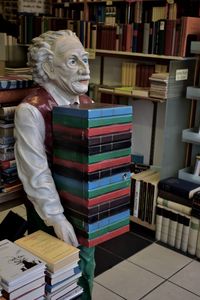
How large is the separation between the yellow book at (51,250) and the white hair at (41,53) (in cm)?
63

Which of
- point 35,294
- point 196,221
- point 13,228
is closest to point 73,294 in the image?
point 35,294

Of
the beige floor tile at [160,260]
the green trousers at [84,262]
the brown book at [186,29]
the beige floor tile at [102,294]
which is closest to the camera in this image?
the green trousers at [84,262]

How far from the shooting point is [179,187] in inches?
118

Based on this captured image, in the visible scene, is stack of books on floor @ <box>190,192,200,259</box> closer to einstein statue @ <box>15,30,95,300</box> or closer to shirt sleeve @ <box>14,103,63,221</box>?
einstein statue @ <box>15,30,95,300</box>

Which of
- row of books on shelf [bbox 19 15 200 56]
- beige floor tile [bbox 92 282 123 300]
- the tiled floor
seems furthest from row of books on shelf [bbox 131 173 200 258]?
row of books on shelf [bbox 19 15 200 56]

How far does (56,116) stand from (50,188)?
28cm

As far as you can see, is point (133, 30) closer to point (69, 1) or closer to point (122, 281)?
point (69, 1)

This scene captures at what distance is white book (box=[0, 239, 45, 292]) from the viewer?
1.21 meters

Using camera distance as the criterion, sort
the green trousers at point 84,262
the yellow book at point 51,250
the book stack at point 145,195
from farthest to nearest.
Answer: the book stack at point 145,195 → the green trousers at point 84,262 → the yellow book at point 51,250

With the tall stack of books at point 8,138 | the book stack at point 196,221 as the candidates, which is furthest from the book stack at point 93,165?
the book stack at point 196,221

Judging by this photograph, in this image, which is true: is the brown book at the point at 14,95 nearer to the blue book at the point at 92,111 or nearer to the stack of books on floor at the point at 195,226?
the blue book at the point at 92,111

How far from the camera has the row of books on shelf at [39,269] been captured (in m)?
1.23

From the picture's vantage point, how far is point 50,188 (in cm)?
144

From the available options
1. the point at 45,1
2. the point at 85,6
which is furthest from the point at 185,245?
the point at 45,1
